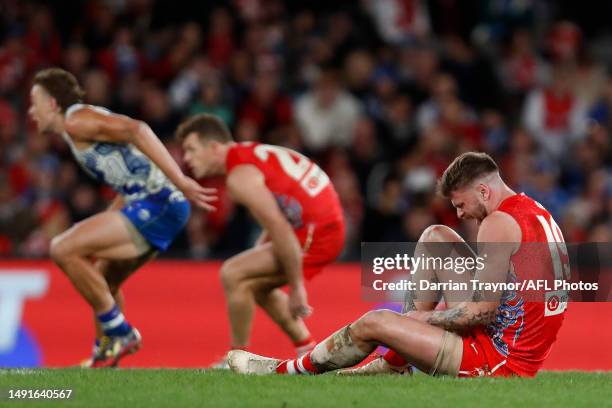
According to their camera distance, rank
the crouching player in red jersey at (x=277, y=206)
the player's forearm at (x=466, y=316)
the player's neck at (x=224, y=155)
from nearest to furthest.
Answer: the player's forearm at (x=466, y=316) → the crouching player in red jersey at (x=277, y=206) → the player's neck at (x=224, y=155)

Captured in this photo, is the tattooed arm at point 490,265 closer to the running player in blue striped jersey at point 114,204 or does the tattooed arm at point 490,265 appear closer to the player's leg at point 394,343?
the player's leg at point 394,343

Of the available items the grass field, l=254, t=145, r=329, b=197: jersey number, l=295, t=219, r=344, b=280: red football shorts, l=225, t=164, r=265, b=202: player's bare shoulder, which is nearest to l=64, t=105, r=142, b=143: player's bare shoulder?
l=225, t=164, r=265, b=202: player's bare shoulder

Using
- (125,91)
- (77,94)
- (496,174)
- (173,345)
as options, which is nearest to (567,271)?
(496,174)

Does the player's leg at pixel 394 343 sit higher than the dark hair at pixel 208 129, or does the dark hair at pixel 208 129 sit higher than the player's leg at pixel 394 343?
the dark hair at pixel 208 129

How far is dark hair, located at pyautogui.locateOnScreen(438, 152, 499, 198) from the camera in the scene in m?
6.86

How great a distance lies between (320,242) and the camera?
9539mm

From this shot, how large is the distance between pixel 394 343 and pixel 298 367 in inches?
28.3

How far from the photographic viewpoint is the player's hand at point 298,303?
8.56 metres

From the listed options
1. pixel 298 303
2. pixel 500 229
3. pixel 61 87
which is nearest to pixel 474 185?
A: pixel 500 229

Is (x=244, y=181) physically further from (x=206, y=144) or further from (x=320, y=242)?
(x=320, y=242)

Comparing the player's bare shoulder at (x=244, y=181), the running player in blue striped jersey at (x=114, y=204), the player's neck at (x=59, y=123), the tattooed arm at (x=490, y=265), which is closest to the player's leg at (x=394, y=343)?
the tattooed arm at (x=490, y=265)

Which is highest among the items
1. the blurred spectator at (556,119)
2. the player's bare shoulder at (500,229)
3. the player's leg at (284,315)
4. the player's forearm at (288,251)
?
the player's bare shoulder at (500,229)

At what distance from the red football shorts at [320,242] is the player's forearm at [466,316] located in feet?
9.00

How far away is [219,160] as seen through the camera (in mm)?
9336
